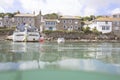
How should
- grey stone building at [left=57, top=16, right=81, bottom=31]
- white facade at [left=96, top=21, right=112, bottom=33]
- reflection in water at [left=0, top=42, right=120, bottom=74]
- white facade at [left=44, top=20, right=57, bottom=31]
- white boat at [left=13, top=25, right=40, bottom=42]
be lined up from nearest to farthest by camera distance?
reflection in water at [left=0, top=42, right=120, bottom=74] → white boat at [left=13, top=25, right=40, bottom=42] → white facade at [left=96, top=21, right=112, bottom=33] → white facade at [left=44, top=20, right=57, bottom=31] → grey stone building at [left=57, top=16, right=81, bottom=31]

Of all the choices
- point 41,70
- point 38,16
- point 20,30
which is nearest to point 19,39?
point 20,30

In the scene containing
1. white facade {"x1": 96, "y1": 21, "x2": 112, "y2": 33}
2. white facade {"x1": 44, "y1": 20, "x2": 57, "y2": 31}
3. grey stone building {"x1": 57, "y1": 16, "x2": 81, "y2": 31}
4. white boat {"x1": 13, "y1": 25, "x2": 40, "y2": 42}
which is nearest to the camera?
white boat {"x1": 13, "y1": 25, "x2": 40, "y2": 42}

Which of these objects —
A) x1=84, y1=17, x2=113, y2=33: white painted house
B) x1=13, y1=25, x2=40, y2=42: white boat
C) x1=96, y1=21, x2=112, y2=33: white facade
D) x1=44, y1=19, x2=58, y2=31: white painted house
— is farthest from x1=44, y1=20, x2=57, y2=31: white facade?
x1=13, y1=25, x2=40, y2=42: white boat

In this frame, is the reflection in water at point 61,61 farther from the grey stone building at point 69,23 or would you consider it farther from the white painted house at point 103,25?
the grey stone building at point 69,23

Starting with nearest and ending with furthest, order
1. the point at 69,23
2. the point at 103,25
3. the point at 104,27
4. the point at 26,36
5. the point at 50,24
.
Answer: the point at 26,36 → the point at 103,25 → the point at 104,27 → the point at 50,24 → the point at 69,23

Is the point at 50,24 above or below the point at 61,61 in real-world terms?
above

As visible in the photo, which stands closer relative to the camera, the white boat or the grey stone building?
the white boat

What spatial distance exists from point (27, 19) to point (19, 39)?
26.9 metres

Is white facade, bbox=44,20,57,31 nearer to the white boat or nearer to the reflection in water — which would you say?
the white boat

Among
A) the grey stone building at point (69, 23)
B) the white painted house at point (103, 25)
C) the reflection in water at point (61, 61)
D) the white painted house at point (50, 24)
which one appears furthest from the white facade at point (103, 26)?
the reflection in water at point (61, 61)

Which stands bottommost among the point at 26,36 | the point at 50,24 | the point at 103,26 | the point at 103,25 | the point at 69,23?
the point at 26,36

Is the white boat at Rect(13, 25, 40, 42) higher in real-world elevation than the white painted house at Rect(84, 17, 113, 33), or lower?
lower

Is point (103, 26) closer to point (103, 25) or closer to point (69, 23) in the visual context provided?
point (103, 25)

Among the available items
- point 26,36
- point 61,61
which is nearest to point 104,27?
point 26,36
